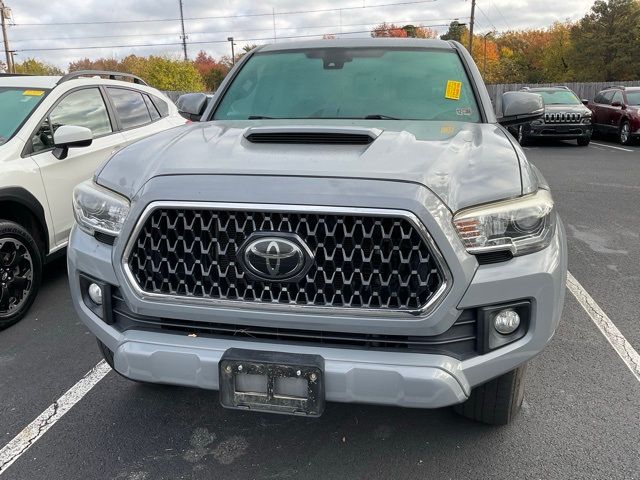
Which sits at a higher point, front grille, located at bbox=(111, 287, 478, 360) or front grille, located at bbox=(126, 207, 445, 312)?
front grille, located at bbox=(126, 207, 445, 312)

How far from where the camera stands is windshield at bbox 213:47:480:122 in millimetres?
3367

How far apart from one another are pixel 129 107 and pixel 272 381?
442cm

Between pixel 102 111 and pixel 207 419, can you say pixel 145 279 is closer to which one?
pixel 207 419

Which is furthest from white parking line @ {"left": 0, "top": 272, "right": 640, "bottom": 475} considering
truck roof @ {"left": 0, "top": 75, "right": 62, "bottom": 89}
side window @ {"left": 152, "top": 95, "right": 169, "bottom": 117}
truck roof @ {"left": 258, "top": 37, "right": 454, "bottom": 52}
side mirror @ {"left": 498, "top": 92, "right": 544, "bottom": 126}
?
side window @ {"left": 152, "top": 95, "right": 169, "bottom": 117}

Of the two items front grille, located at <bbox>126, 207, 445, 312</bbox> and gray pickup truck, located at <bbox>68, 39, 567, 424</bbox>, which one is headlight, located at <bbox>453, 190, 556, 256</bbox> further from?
front grille, located at <bbox>126, 207, 445, 312</bbox>

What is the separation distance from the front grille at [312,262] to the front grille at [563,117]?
14.5 m

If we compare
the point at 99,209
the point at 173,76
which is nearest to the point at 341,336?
the point at 99,209

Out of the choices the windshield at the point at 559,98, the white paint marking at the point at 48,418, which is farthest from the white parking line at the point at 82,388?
the windshield at the point at 559,98

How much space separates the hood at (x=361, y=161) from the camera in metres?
2.13

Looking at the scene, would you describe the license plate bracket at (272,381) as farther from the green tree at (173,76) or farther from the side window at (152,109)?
the green tree at (173,76)

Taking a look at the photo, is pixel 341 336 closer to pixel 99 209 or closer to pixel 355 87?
pixel 99 209

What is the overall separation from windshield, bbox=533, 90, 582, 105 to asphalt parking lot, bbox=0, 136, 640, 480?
13.3 m

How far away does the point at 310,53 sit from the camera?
155 inches

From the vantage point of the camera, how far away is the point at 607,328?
393 centimetres
